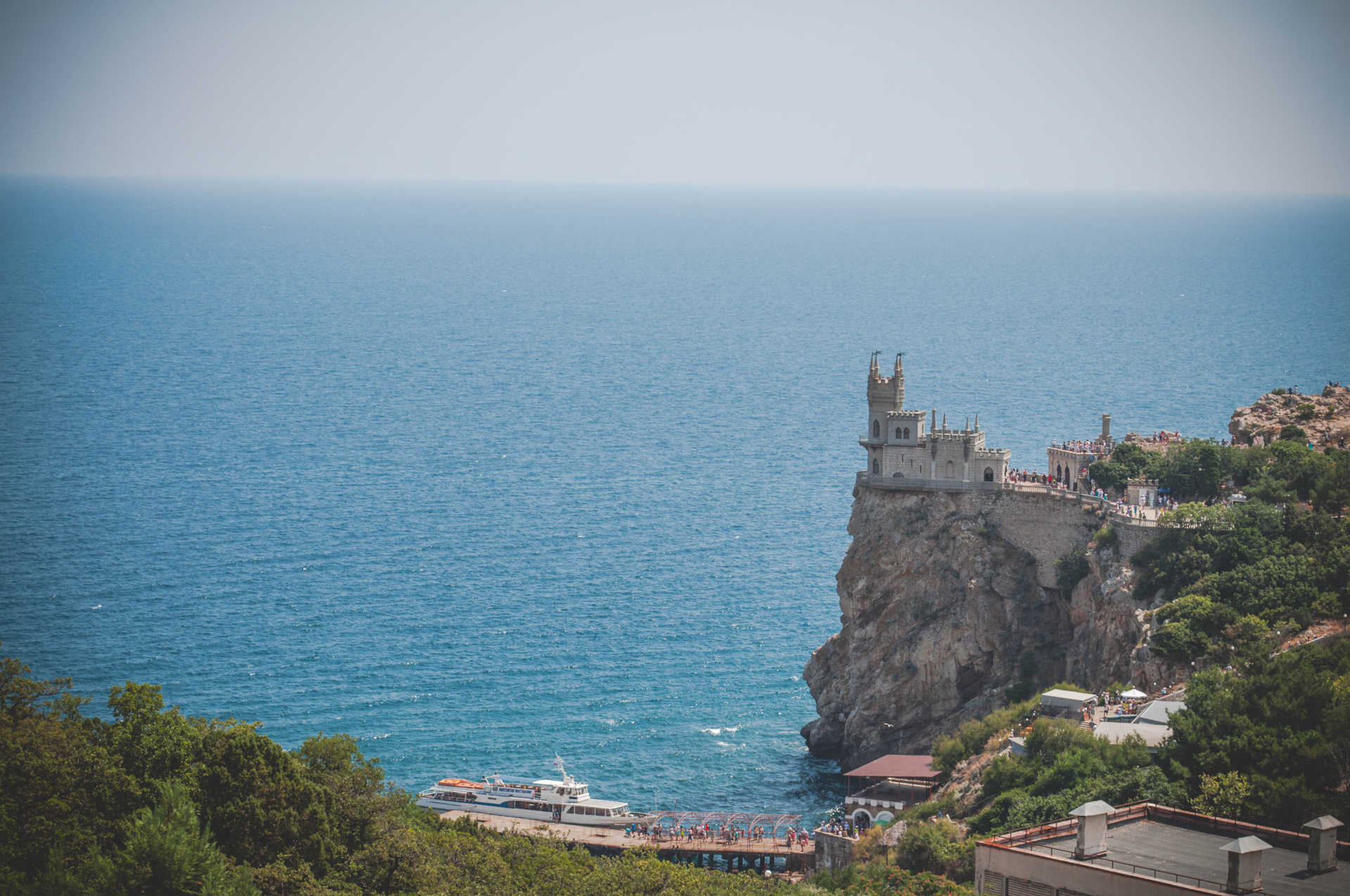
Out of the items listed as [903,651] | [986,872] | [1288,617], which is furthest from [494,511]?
[986,872]

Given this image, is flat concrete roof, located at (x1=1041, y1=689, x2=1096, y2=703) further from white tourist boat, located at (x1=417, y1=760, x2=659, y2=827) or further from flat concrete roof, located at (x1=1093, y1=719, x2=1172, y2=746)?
white tourist boat, located at (x1=417, y1=760, x2=659, y2=827)

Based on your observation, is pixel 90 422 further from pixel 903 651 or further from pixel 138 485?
pixel 903 651

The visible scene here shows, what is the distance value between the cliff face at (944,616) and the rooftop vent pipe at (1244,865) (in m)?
41.5

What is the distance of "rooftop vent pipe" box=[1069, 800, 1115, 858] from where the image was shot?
38.5m

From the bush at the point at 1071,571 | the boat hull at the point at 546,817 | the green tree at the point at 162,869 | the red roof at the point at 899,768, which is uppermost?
the bush at the point at 1071,571

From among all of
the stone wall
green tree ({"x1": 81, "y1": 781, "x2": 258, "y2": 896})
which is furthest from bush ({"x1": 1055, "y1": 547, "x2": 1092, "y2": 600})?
green tree ({"x1": 81, "y1": 781, "x2": 258, "y2": 896})

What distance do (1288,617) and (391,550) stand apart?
63.2 m

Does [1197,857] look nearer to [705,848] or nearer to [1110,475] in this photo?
[705,848]

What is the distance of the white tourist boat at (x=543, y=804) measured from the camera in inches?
2849

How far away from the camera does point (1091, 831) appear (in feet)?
127

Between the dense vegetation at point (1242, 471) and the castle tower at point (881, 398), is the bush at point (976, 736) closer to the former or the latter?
the dense vegetation at point (1242, 471)

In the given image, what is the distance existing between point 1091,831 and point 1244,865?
154 inches

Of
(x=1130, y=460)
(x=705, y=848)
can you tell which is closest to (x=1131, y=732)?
(x=705, y=848)

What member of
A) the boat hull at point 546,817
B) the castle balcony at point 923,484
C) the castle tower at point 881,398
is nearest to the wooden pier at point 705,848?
the boat hull at point 546,817
